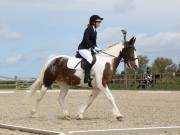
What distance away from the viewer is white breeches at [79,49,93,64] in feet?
46.1

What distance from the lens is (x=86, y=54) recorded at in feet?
46.3

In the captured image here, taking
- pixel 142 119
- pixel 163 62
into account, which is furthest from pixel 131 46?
pixel 163 62

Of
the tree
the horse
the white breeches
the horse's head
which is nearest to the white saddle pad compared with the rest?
the horse

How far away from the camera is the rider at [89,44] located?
14.1 metres

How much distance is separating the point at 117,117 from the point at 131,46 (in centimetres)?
216

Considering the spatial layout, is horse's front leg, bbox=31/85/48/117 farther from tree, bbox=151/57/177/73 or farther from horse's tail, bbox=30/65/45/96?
tree, bbox=151/57/177/73

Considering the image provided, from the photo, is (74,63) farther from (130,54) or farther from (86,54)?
(130,54)

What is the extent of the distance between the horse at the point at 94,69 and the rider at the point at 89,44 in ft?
0.50

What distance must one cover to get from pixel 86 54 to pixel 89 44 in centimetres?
27

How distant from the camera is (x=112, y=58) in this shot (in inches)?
565

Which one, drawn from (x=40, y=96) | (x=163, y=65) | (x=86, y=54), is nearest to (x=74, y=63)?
(x=86, y=54)

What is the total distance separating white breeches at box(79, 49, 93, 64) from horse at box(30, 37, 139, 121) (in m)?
0.19

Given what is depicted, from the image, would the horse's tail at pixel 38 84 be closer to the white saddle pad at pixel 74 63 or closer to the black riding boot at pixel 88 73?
the white saddle pad at pixel 74 63

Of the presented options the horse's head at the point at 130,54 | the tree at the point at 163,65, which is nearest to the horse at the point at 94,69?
the horse's head at the point at 130,54
